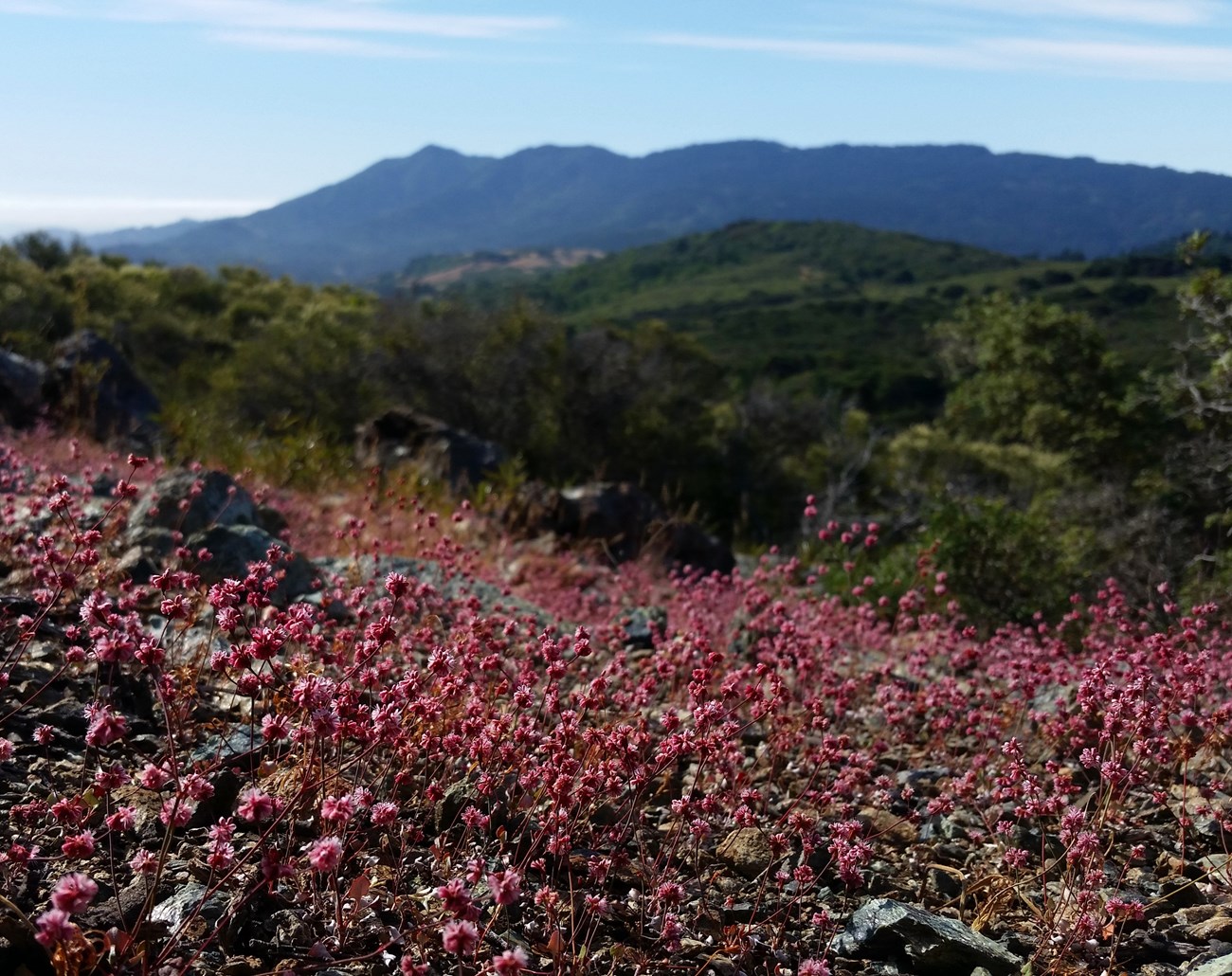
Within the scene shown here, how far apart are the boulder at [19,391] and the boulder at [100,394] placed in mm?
254

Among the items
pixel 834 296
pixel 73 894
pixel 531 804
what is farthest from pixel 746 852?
pixel 834 296

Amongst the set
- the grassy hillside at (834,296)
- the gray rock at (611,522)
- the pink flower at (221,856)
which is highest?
the grassy hillside at (834,296)

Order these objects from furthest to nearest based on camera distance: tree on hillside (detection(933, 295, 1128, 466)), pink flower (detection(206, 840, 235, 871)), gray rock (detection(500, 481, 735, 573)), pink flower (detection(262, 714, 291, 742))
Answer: tree on hillside (detection(933, 295, 1128, 466))
gray rock (detection(500, 481, 735, 573))
pink flower (detection(262, 714, 291, 742))
pink flower (detection(206, 840, 235, 871))

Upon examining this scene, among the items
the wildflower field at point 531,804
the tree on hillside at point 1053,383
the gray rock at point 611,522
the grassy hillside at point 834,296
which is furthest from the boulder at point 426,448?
the grassy hillside at point 834,296

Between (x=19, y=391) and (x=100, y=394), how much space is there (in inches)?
56.0

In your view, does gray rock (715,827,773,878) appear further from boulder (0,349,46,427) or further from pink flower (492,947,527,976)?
boulder (0,349,46,427)

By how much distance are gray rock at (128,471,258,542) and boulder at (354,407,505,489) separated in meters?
5.89

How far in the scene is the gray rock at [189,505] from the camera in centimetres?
667

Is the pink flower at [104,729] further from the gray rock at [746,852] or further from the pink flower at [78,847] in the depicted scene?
the gray rock at [746,852]

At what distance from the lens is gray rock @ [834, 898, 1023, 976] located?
342 cm

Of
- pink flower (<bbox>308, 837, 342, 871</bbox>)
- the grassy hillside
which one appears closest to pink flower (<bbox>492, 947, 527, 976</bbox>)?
pink flower (<bbox>308, 837, 342, 871</bbox>)

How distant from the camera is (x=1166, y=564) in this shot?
11.4 meters

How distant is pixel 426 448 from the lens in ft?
48.2

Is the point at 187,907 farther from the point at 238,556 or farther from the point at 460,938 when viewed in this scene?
the point at 238,556
